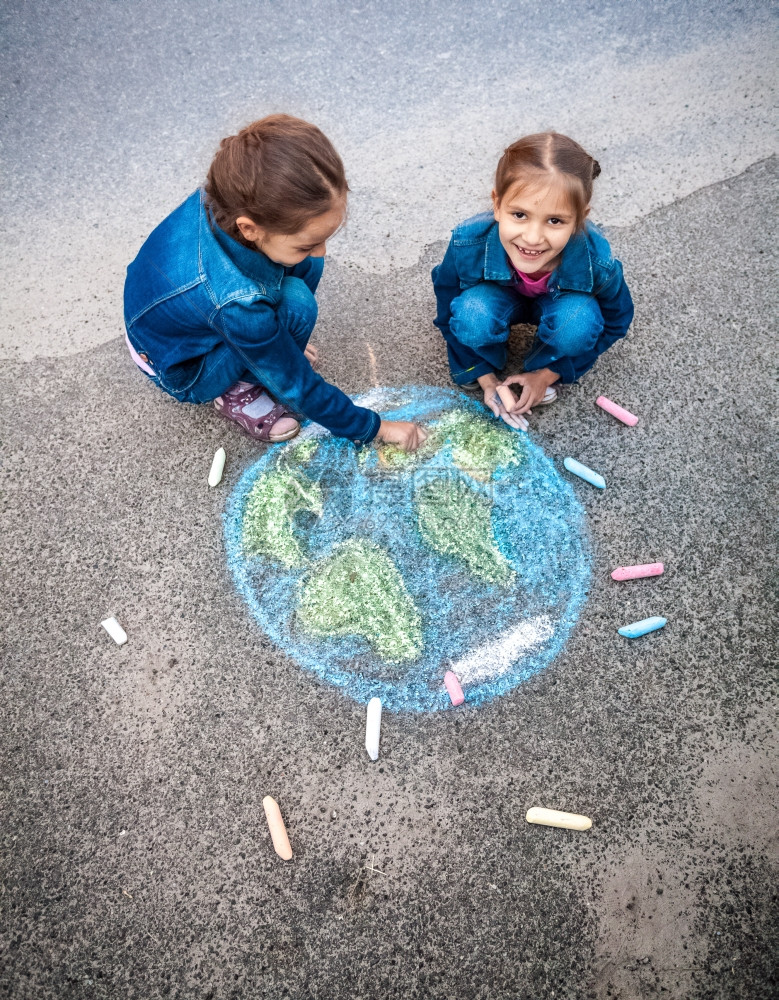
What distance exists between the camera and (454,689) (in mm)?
2119

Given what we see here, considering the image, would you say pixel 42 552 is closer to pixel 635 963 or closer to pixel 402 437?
pixel 402 437

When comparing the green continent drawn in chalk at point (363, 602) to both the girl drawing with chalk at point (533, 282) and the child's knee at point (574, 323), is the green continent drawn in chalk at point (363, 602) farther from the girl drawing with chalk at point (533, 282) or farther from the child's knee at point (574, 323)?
the child's knee at point (574, 323)

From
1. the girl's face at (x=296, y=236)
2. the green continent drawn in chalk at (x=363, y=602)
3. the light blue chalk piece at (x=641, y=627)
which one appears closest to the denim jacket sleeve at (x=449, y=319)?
the girl's face at (x=296, y=236)

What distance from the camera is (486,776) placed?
2008 millimetres

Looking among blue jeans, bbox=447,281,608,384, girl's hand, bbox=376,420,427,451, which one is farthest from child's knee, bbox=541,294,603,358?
girl's hand, bbox=376,420,427,451

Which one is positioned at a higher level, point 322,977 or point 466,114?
point 466,114

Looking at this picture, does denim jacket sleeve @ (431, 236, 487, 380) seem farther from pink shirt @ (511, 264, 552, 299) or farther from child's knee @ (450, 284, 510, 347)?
pink shirt @ (511, 264, 552, 299)

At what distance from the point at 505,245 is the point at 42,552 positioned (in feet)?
6.42

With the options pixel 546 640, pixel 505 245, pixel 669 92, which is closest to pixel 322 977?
pixel 546 640

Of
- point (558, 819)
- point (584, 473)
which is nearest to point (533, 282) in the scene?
point (584, 473)

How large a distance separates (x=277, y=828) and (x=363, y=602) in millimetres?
729

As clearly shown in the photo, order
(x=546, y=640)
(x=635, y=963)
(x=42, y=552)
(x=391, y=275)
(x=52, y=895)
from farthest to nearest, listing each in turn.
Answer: (x=391, y=275) → (x=42, y=552) → (x=546, y=640) → (x=52, y=895) → (x=635, y=963)

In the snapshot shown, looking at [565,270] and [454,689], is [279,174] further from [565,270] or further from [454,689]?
[454,689]

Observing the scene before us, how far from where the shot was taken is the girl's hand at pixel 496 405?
2688mm
